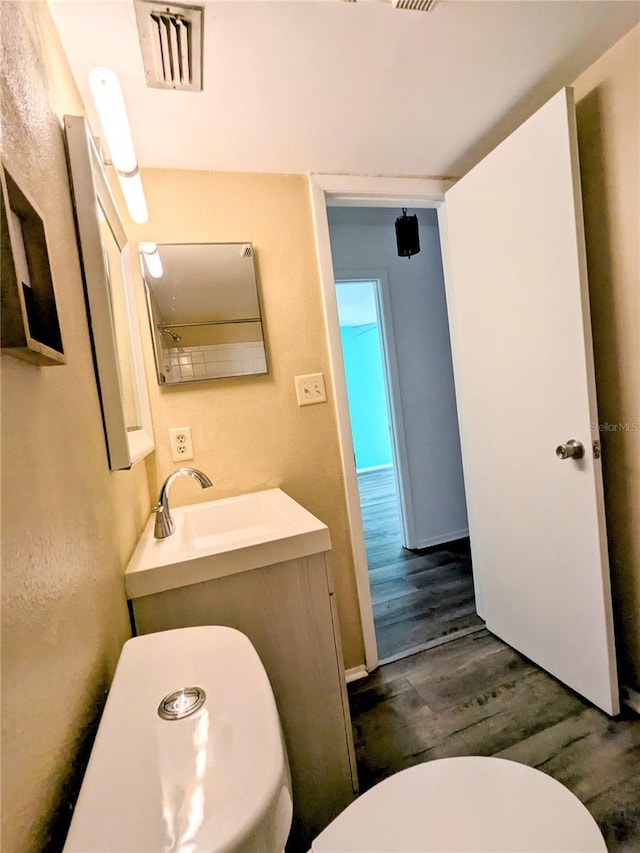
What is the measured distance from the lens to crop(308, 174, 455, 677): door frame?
1522 mm

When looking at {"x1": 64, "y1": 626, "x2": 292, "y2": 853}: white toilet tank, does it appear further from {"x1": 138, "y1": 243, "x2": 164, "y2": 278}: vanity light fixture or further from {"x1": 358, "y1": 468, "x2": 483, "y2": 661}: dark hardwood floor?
{"x1": 358, "y1": 468, "x2": 483, "y2": 661}: dark hardwood floor

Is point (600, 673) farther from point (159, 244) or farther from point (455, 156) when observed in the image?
point (159, 244)

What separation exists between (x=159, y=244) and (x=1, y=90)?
3.05 feet

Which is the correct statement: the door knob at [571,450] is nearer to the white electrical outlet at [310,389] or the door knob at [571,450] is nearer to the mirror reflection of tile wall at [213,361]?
the white electrical outlet at [310,389]

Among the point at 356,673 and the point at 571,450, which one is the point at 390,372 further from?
the point at 356,673

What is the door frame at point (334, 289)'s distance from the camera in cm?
152

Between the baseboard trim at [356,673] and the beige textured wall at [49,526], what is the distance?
1097 mm

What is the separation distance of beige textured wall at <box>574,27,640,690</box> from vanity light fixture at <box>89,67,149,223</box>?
4.43ft

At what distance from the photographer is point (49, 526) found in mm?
519

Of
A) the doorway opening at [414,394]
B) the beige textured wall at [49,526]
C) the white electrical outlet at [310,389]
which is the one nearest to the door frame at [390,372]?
the doorway opening at [414,394]

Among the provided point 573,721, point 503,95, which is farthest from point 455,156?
point 573,721

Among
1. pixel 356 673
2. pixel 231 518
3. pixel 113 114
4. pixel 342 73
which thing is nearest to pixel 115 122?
pixel 113 114

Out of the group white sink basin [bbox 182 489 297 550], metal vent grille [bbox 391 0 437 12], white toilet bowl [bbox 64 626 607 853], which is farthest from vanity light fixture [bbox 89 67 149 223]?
white toilet bowl [bbox 64 626 607 853]

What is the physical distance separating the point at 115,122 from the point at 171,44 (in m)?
0.24
